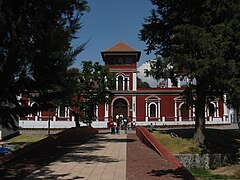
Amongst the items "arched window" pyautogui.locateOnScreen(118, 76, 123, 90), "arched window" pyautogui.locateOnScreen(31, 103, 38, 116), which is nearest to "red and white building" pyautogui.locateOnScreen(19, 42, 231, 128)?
"arched window" pyautogui.locateOnScreen(118, 76, 123, 90)

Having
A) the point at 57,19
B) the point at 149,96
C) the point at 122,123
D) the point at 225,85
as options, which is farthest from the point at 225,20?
the point at 149,96

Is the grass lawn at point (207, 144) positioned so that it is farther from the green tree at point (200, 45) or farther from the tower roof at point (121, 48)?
the tower roof at point (121, 48)

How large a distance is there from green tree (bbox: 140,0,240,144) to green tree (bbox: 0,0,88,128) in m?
10.0

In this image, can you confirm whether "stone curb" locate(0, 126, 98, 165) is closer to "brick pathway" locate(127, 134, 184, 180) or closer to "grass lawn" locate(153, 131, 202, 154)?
"brick pathway" locate(127, 134, 184, 180)

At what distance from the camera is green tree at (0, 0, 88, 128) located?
8.99 metres

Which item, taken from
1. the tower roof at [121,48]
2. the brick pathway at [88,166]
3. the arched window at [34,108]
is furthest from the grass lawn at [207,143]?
the tower roof at [121,48]

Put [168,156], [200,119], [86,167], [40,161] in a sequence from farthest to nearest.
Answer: [200,119] < [168,156] < [40,161] < [86,167]

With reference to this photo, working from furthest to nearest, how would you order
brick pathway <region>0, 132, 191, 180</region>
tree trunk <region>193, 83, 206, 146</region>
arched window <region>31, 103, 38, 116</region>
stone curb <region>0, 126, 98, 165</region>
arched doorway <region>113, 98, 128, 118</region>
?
1. arched doorway <region>113, 98, 128, 118</region>
2. tree trunk <region>193, 83, 206, 146</region>
3. stone curb <region>0, 126, 98, 165</region>
4. arched window <region>31, 103, 38, 116</region>
5. brick pathway <region>0, 132, 191, 180</region>

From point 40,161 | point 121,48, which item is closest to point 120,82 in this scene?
point 121,48

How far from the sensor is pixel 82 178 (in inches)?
382

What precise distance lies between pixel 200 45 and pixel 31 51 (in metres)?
11.9

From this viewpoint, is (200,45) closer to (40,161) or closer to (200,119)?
(200,119)

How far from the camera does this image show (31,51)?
9.22 meters

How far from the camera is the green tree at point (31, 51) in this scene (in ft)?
29.5
